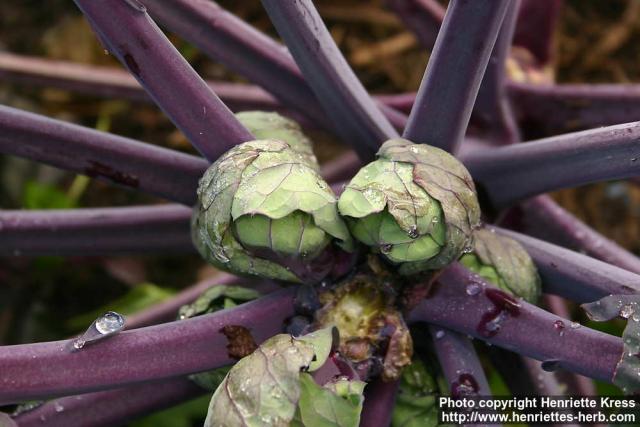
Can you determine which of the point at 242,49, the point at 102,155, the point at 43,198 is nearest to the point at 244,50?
the point at 242,49

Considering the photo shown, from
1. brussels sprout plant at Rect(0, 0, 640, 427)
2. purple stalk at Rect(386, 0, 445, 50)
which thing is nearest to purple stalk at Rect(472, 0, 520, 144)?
brussels sprout plant at Rect(0, 0, 640, 427)

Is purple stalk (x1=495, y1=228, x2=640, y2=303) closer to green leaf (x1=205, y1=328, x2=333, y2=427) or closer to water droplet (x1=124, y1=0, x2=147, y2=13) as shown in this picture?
green leaf (x1=205, y1=328, x2=333, y2=427)

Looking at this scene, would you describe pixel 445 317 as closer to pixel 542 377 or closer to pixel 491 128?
pixel 542 377

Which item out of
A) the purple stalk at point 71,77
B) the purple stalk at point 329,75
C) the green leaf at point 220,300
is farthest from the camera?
the purple stalk at point 71,77

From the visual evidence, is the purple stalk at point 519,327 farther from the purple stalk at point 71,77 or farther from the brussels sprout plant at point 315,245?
the purple stalk at point 71,77

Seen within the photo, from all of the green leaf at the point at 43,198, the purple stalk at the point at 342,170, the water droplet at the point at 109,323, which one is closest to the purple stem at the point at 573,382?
the purple stalk at the point at 342,170

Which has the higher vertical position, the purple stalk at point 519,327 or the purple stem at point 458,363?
the purple stalk at point 519,327
